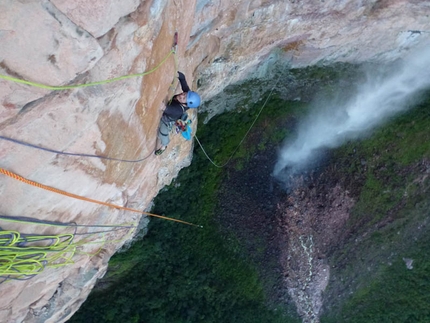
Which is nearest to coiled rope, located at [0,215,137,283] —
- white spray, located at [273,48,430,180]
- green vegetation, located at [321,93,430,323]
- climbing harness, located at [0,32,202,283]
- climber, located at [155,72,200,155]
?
climbing harness, located at [0,32,202,283]

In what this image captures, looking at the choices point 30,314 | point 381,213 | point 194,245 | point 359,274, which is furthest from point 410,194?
point 30,314

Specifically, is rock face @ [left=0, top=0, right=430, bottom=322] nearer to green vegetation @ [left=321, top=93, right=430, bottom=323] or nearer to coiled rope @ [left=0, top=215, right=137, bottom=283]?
coiled rope @ [left=0, top=215, right=137, bottom=283]

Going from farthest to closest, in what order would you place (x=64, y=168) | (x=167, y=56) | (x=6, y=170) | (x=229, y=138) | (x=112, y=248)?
1. (x=229, y=138)
2. (x=112, y=248)
3. (x=167, y=56)
4. (x=64, y=168)
5. (x=6, y=170)

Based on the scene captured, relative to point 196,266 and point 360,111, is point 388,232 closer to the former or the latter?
point 360,111

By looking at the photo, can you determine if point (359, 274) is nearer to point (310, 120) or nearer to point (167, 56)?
point (310, 120)

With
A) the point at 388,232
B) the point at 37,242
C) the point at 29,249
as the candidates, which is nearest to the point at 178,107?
the point at 37,242
